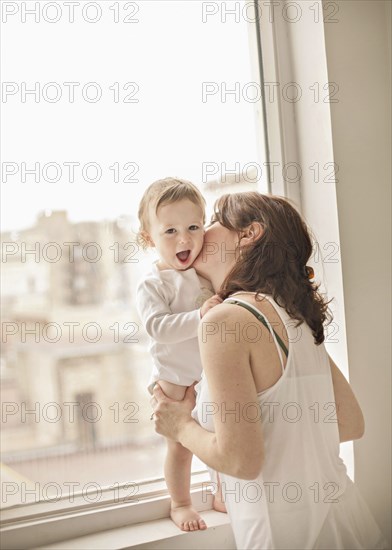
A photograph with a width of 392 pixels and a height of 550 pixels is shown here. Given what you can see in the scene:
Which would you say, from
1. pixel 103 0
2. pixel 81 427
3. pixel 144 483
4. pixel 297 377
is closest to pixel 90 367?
pixel 81 427

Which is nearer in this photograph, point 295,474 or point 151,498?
point 295,474

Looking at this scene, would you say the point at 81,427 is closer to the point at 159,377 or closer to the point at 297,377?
the point at 159,377

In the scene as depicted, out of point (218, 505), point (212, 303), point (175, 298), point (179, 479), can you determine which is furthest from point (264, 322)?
point (218, 505)

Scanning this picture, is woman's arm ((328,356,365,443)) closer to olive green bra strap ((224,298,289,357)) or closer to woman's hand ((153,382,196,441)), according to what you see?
olive green bra strap ((224,298,289,357))

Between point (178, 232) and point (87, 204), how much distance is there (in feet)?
0.93

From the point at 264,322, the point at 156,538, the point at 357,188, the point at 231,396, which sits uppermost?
the point at 357,188

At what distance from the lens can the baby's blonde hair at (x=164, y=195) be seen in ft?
5.23

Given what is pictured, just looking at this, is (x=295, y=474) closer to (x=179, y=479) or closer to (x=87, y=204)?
(x=179, y=479)

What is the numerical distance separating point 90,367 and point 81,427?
16 cm

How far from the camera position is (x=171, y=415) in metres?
1.58

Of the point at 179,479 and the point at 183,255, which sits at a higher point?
the point at 183,255

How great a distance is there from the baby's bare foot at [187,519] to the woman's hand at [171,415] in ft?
0.88

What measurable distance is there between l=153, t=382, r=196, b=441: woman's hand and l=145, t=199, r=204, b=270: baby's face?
0.35 meters

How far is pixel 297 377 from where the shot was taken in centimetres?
140
